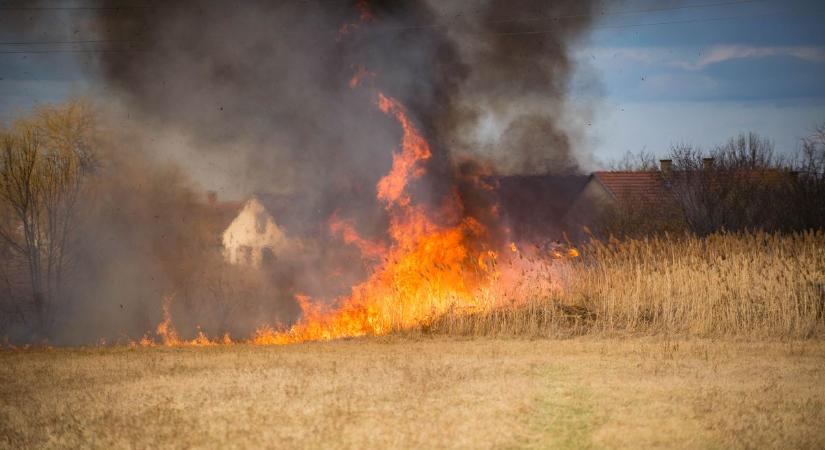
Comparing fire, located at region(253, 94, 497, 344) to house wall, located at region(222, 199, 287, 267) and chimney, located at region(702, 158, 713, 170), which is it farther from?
chimney, located at region(702, 158, 713, 170)

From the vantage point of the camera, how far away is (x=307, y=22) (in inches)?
754

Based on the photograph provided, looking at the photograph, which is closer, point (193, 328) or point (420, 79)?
point (420, 79)

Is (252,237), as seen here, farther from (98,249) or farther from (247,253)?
(98,249)

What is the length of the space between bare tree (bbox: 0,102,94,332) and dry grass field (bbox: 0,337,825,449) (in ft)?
26.5

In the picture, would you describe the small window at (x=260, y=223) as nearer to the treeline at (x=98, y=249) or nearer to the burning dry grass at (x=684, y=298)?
the treeline at (x=98, y=249)

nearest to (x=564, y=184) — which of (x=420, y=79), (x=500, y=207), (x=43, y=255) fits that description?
(x=500, y=207)

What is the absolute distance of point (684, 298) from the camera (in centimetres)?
1414

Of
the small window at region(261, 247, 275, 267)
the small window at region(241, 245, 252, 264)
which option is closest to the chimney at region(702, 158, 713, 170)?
the small window at region(261, 247, 275, 267)

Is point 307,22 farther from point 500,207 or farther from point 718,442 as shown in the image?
point 718,442

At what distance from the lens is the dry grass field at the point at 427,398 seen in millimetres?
6652

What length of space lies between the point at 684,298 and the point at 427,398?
25.3 feet

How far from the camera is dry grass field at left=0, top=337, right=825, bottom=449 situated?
21.8 feet

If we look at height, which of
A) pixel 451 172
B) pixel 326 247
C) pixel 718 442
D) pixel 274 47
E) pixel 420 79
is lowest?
pixel 718 442

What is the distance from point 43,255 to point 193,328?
434 cm
